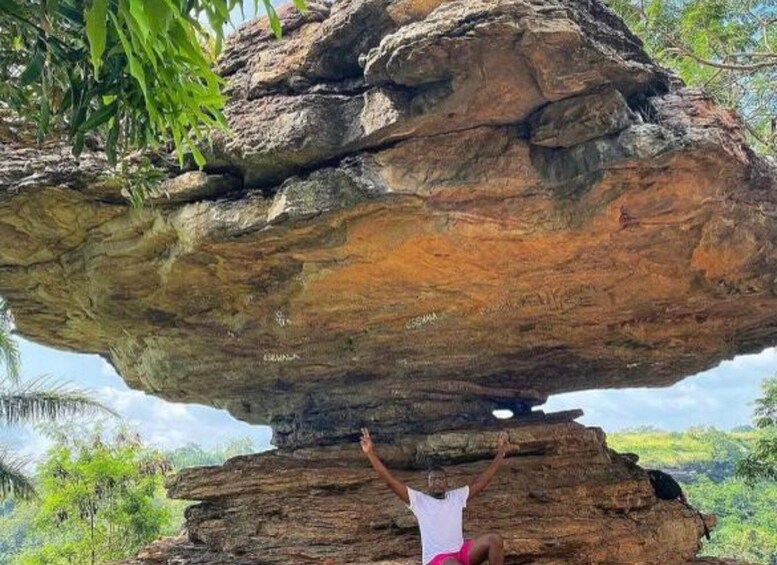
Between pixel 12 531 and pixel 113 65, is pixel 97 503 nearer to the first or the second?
pixel 113 65

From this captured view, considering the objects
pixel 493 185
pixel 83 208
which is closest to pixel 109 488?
pixel 83 208

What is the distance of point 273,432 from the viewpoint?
12.0 metres

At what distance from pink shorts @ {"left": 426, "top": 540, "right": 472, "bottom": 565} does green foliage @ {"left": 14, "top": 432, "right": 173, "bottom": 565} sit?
14.0 m

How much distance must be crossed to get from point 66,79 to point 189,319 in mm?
6098

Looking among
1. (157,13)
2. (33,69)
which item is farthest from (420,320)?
(157,13)

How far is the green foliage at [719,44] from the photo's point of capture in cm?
1088

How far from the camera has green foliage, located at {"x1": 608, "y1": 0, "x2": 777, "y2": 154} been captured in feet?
35.7

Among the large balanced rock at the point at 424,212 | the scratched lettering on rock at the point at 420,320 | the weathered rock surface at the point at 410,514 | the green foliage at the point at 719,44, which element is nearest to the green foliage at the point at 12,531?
the weathered rock surface at the point at 410,514

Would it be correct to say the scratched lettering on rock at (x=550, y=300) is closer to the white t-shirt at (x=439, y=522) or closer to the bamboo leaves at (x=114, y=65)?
the white t-shirt at (x=439, y=522)

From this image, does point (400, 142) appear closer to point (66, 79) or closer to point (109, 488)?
point (66, 79)

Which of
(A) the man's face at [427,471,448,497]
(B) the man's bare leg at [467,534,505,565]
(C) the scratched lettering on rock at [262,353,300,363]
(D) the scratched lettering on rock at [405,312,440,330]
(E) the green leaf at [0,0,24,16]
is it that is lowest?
(B) the man's bare leg at [467,534,505,565]

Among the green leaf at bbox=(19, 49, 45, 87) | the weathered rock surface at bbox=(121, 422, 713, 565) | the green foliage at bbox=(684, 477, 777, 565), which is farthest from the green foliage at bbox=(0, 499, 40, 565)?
the green leaf at bbox=(19, 49, 45, 87)

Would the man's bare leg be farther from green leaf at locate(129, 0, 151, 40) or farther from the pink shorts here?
green leaf at locate(129, 0, 151, 40)

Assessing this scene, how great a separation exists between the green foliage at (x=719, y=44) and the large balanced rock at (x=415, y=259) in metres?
3.87
